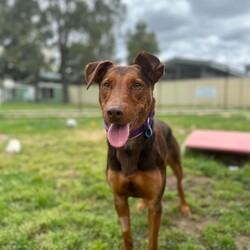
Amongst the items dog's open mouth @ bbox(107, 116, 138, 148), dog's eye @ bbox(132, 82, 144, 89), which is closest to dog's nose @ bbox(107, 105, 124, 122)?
dog's open mouth @ bbox(107, 116, 138, 148)

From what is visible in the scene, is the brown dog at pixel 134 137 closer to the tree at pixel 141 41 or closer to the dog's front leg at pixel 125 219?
the dog's front leg at pixel 125 219

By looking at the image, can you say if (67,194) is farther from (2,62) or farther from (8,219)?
(2,62)

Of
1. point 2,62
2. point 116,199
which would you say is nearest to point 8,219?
point 116,199

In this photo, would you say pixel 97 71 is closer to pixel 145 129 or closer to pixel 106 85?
pixel 106 85

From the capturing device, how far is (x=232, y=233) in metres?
3.28

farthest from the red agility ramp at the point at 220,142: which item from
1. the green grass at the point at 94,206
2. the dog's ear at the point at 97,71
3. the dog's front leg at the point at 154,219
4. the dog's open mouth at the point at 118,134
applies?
the dog's open mouth at the point at 118,134

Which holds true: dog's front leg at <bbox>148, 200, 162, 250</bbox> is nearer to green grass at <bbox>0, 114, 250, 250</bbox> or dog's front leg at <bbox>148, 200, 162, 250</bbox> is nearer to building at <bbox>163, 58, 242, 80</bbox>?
green grass at <bbox>0, 114, 250, 250</bbox>

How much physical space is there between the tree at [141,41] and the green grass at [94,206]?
28690 millimetres

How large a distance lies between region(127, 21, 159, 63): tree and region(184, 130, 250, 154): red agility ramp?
91.9ft

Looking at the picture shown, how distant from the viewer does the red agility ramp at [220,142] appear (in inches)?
222

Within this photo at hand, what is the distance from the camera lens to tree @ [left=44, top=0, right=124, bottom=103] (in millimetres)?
29750

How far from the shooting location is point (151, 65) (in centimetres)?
255

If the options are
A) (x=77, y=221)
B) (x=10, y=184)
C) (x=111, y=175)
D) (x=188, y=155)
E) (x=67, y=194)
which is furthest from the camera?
(x=188, y=155)

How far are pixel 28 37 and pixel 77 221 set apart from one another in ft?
91.2
